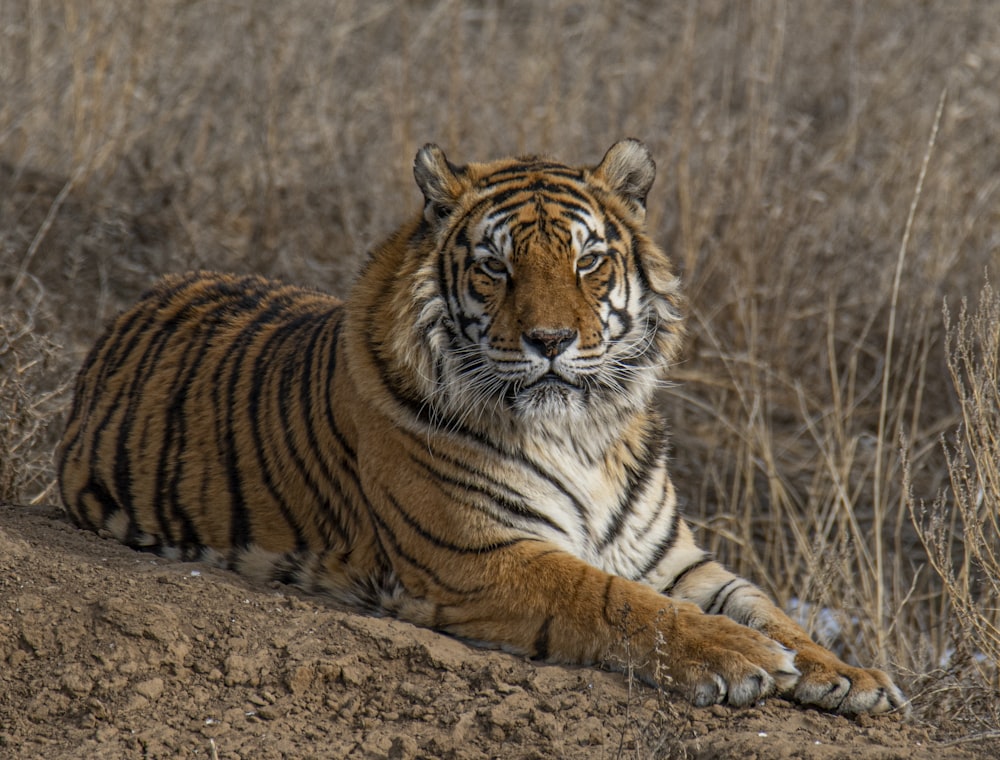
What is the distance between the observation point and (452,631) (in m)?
3.39

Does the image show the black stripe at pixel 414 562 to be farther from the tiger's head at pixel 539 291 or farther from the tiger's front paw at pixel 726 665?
the tiger's front paw at pixel 726 665

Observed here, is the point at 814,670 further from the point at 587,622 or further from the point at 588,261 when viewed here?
the point at 588,261

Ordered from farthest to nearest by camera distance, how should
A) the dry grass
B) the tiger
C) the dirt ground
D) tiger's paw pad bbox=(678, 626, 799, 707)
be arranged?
1. the dry grass
2. the tiger
3. tiger's paw pad bbox=(678, 626, 799, 707)
4. the dirt ground

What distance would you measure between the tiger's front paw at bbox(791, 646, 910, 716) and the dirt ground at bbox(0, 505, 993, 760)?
0.04 metres

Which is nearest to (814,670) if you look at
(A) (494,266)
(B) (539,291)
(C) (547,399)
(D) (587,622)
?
(D) (587,622)

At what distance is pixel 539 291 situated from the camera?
11.2ft

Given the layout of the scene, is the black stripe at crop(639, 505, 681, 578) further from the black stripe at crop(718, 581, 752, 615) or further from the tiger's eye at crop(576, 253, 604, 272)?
the tiger's eye at crop(576, 253, 604, 272)

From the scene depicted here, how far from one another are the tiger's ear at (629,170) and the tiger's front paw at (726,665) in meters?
1.37

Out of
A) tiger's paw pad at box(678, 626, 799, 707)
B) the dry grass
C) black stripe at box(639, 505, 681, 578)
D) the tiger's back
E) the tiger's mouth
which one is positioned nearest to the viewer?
tiger's paw pad at box(678, 626, 799, 707)

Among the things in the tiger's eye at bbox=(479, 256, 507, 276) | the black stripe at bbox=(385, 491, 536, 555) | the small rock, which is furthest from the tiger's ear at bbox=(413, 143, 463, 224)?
the small rock

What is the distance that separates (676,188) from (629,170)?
9.09ft

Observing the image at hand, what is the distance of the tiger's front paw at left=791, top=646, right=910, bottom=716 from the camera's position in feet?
9.84

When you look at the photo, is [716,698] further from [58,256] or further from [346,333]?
[58,256]

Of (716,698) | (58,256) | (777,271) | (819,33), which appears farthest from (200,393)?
(819,33)
